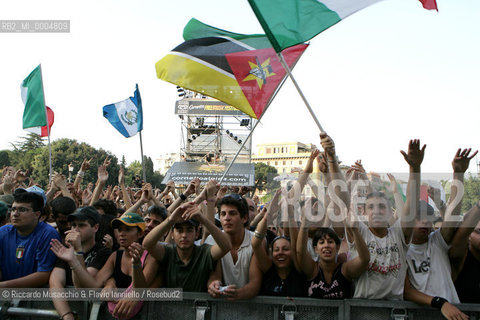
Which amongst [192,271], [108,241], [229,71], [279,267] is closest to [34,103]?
Result: [229,71]

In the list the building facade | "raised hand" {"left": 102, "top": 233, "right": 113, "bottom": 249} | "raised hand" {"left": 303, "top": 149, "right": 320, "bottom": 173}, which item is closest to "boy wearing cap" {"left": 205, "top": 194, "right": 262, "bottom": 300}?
"raised hand" {"left": 303, "top": 149, "right": 320, "bottom": 173}

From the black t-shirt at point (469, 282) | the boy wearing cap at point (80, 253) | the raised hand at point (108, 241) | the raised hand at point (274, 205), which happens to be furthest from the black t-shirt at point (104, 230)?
the black t-shirt at point (469, 282)

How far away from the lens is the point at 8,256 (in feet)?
12.9

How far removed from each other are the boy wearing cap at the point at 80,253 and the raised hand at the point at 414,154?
2776 millimetres

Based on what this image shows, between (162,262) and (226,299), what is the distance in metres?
0.68

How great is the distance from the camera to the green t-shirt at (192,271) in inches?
144

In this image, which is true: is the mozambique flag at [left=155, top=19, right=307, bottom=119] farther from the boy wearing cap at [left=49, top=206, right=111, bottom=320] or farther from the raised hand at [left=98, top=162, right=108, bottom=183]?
the boy wearing cap at [left=49, top=206, right=111, bottom=320]

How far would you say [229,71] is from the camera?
251 inches

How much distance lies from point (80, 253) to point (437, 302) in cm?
293

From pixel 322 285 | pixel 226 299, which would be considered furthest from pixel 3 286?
pixel 322 285

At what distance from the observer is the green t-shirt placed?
365cm

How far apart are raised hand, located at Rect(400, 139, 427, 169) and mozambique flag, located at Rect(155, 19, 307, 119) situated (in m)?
2.94

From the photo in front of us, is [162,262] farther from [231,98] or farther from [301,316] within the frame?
[231,98]

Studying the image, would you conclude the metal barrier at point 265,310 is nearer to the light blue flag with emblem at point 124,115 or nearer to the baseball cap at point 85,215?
the baseball cap at point 85,215
